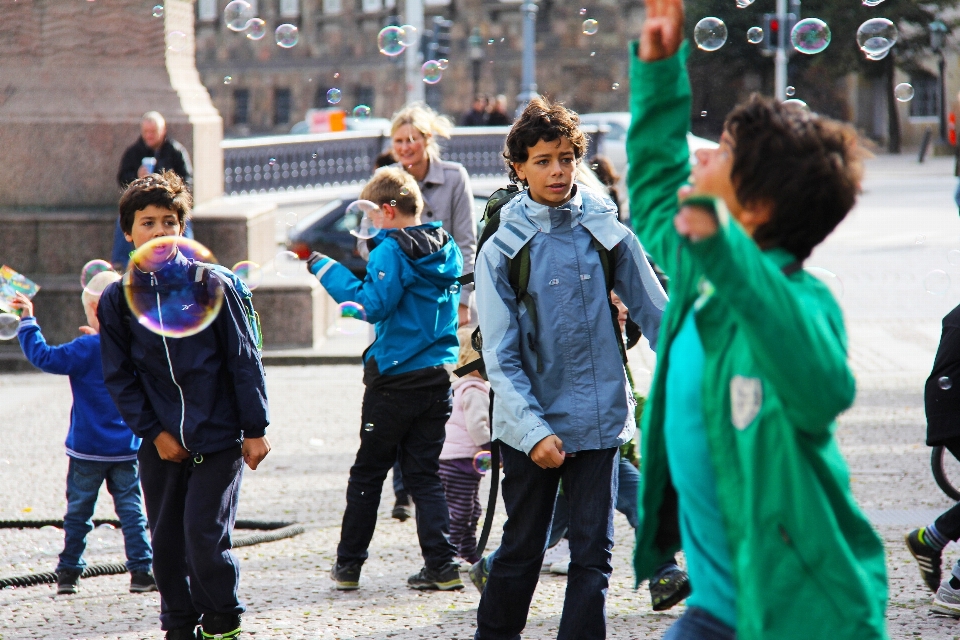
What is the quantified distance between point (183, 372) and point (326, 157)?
19.9 m

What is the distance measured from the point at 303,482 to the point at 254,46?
51925 mm

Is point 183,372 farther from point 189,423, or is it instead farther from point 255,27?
point 255,27

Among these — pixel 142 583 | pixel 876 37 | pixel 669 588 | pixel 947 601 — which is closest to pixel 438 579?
pixel 669 588

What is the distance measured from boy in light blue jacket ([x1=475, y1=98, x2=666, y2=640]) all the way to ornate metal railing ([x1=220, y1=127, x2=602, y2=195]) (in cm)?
1696

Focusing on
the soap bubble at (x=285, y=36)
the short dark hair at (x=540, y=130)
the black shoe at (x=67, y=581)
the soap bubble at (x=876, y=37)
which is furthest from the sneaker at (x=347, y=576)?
the soap bubble at (x=285, y=36)

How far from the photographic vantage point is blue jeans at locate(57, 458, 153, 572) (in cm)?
483

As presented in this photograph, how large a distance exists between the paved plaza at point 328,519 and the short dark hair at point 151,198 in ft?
4.76

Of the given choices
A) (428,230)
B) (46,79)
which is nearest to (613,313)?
(428,230)

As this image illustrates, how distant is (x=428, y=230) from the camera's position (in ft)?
16.1

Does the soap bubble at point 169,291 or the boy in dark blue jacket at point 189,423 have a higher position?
the soap bubble at point 169,291

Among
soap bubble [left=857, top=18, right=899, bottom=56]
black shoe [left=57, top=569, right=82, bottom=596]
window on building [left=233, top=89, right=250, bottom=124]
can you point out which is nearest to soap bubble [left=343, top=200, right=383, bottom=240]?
black shoe [left=57, top=569, right=82, bottom=596]

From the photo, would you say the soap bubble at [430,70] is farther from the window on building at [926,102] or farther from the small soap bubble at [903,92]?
the window on building at [926,102]

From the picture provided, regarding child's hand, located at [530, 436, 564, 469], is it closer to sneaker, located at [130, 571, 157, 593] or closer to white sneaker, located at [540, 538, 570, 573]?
white sneaker, located at [540, 538, 570, 573]

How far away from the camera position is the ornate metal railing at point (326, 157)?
20828 millimetres
